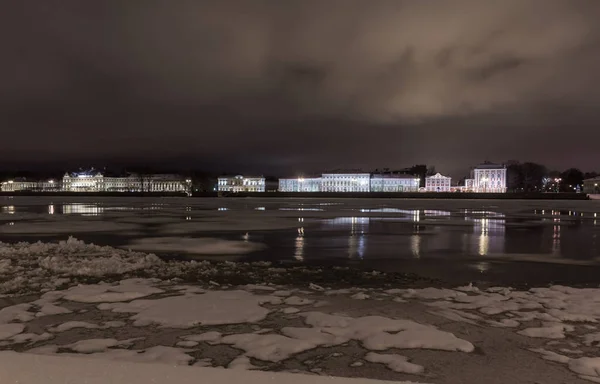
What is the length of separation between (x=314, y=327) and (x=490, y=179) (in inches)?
5999

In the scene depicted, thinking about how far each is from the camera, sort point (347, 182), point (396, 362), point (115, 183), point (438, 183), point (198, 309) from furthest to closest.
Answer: point (115, 183) < point (347, 182) < point (438, 183) < point (198, 309) < point (396, 362)

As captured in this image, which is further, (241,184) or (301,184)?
(241,184)

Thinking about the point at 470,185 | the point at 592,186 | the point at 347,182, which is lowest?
the point at 592,186

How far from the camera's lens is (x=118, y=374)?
368cm

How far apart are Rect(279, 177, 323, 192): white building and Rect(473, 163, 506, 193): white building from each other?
171ft

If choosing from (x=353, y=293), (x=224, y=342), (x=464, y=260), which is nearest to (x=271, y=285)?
(x=353, y=293)

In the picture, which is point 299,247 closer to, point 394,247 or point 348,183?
point 394,247

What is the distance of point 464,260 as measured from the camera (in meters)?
11.6

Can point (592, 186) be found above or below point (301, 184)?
below

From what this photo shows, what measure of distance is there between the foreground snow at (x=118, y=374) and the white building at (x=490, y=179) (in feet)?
487

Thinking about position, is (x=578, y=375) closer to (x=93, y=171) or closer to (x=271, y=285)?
(x=271, y=285)

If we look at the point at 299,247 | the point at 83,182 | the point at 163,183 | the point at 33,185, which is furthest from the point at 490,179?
the point at 33,185

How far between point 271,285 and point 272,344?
326 cm

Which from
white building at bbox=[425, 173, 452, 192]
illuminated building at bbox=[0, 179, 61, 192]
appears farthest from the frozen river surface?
illuminated building at bbox=[0, 179, 61, 192]
